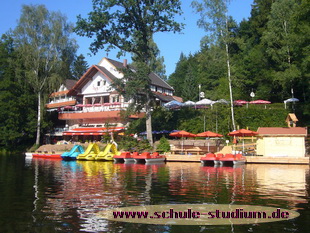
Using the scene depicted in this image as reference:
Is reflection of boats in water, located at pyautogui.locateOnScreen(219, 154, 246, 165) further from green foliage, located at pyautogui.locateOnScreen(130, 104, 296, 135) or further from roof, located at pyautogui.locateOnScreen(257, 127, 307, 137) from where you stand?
green foliage, located at pyautogui.locateOnScreen(130, 104, 296, 135)

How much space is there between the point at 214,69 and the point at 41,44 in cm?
2553

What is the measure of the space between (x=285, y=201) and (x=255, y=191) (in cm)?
262

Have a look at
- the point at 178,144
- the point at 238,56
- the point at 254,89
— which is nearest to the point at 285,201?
the point at 178,144

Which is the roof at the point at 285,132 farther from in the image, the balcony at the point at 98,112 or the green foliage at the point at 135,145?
the balcony at the point at 98,112

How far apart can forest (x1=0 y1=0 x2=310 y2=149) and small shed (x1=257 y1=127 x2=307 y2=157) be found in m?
9.04

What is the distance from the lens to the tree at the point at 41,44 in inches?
1973

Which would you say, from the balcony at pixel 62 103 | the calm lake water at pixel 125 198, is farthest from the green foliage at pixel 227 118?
the balcony at pixel 62 103

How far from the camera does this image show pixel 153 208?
1171 centimetres

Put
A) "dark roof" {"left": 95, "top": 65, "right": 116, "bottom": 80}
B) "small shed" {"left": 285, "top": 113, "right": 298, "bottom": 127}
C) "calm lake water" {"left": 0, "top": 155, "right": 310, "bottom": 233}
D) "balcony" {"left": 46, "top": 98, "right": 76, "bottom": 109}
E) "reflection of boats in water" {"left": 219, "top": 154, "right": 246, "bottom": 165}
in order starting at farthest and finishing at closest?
"balcony" {"left": 46, "top": 98, "right": 76, "bottom": 109}
"dark roof" {"left": 95, "top": 65, "right": 116, "bottom": 80}
"small shed" {"left": 285, "top": 113, "right": 298, "bottom": 127}
"reflection of boats in water" {"left": 219, "top": 154, "right": 246, "bottom": 165}
"calm lake water" {"left": 0, "top": 155, "right": 310, "bottom": 233}

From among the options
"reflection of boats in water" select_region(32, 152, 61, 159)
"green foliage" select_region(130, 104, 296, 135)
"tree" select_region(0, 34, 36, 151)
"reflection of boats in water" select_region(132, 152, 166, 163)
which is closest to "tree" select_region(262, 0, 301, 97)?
"green foliage" select_region(130, 104, 296, 135)

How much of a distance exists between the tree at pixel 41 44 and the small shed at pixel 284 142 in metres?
32.1

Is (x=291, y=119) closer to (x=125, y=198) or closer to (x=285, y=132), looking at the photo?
(x=285, y=132)

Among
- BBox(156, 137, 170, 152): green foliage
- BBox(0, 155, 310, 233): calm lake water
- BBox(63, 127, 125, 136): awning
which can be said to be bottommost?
BBox(0, 155, 310, 233): calm lake water

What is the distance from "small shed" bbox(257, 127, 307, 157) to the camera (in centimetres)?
3033
